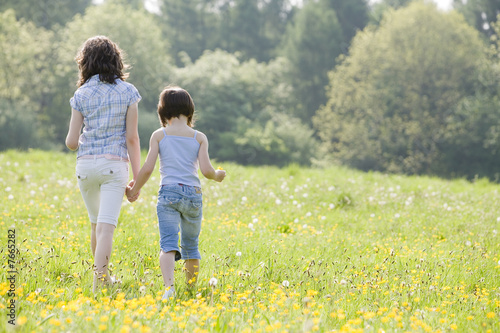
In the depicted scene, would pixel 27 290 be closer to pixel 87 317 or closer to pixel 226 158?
pixel 87 317

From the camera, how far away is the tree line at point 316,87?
29.7 m

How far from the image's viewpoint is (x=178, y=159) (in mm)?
4133

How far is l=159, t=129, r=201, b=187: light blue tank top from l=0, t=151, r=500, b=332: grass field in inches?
34.4

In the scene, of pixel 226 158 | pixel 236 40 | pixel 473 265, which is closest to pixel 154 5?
pixel 236 40

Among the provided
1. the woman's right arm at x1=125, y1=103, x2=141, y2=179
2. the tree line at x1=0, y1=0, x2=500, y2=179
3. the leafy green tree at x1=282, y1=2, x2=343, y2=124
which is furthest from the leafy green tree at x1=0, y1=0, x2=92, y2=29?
the woman's right arm at x1=125, y1=103, x2=141, y2=179

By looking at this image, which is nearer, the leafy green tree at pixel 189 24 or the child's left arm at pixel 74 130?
the child's left arm at pixel 74 130

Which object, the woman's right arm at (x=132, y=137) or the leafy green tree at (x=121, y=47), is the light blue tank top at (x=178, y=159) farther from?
the leafy green tree at (x=121, y=47)

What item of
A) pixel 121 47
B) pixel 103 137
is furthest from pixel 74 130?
pixel 121 47

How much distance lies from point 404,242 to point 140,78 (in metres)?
29.5

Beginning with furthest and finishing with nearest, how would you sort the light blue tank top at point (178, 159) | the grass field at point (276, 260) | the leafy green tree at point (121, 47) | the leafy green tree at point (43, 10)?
the leafy green tree at point (43, 10) < the leafy green tree at point (121, 47) < the light blue tank top at point (178, 159) < the grass field at point (276, 260)

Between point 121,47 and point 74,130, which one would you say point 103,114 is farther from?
point 121,47

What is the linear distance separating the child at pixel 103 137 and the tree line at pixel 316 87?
995 inches

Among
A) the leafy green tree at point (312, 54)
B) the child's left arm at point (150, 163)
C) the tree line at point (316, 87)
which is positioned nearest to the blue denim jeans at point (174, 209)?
the child's left arm at point (150, 163)

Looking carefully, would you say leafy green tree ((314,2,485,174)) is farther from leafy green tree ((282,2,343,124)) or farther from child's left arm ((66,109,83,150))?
child's left arm ((66,109,83,150))
